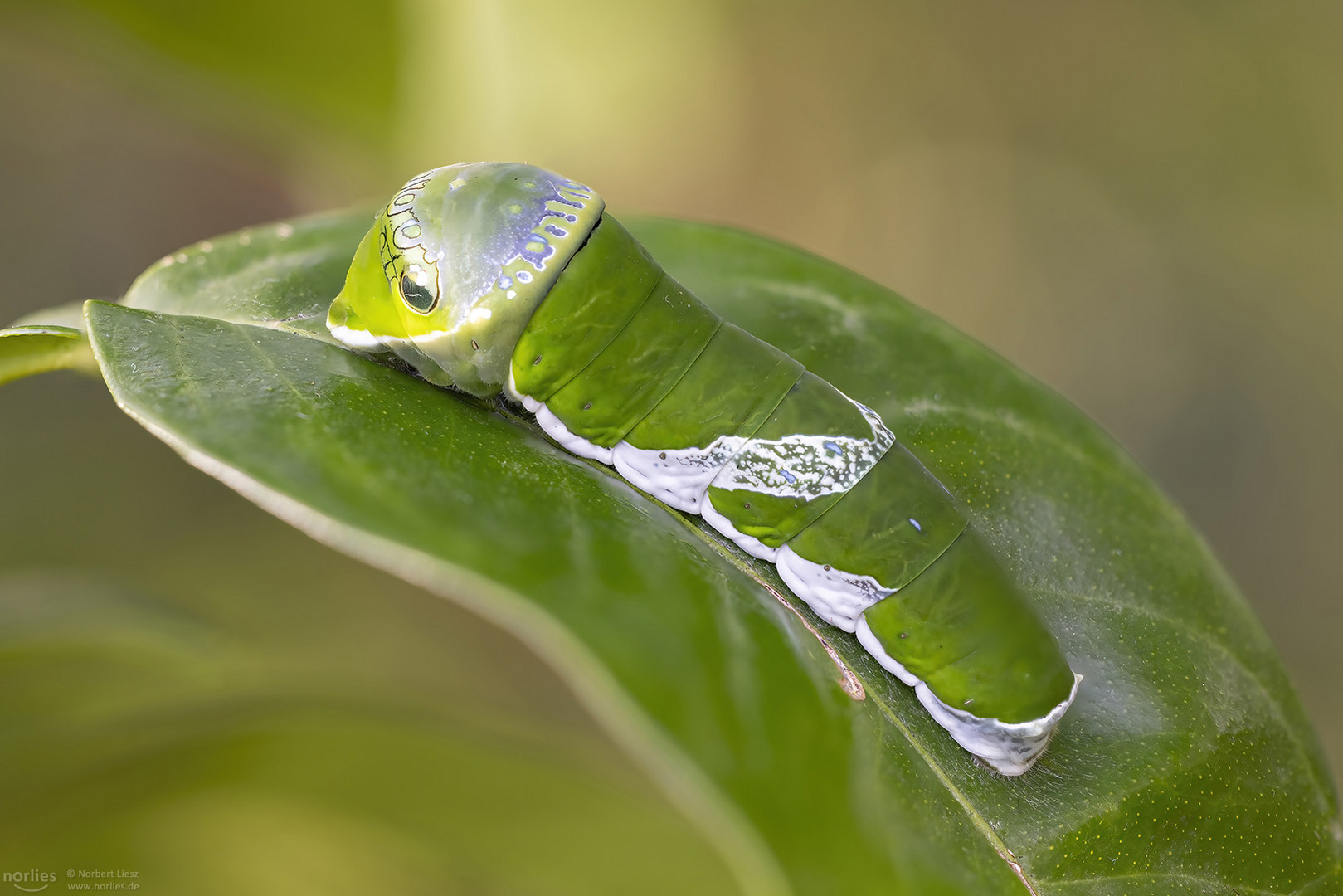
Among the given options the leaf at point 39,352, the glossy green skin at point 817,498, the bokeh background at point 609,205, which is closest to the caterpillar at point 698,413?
the glossy green skin at point 817,498

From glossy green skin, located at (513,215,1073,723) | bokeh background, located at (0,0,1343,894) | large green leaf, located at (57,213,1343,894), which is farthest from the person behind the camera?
bokeh background, located at (0,0,1343,894)

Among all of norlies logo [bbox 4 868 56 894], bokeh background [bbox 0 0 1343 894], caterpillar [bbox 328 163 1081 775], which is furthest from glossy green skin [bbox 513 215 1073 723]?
norlies logo [bbox 4 868 56 894]

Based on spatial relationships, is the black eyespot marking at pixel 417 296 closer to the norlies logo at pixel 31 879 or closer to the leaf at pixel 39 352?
the leaf at pixel 39 352

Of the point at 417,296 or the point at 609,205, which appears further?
the point at 609,205

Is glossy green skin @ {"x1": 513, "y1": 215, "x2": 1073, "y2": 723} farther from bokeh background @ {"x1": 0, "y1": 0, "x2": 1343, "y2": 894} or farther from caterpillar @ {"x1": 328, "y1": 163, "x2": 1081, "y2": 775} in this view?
bokeh background @ {"x1": 0, "y1": 0, "x2": 1343, "y2": 894}

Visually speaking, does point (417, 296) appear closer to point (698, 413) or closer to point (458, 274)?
point (458, 274)

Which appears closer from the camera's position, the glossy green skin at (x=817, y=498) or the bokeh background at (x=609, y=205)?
the glossy green skin at (x=817, y=498)

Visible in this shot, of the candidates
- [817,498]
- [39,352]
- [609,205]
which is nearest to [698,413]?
[817,498]

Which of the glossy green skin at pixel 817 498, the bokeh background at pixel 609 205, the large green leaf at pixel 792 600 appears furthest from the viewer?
the bokeh background at pixel 609 205
